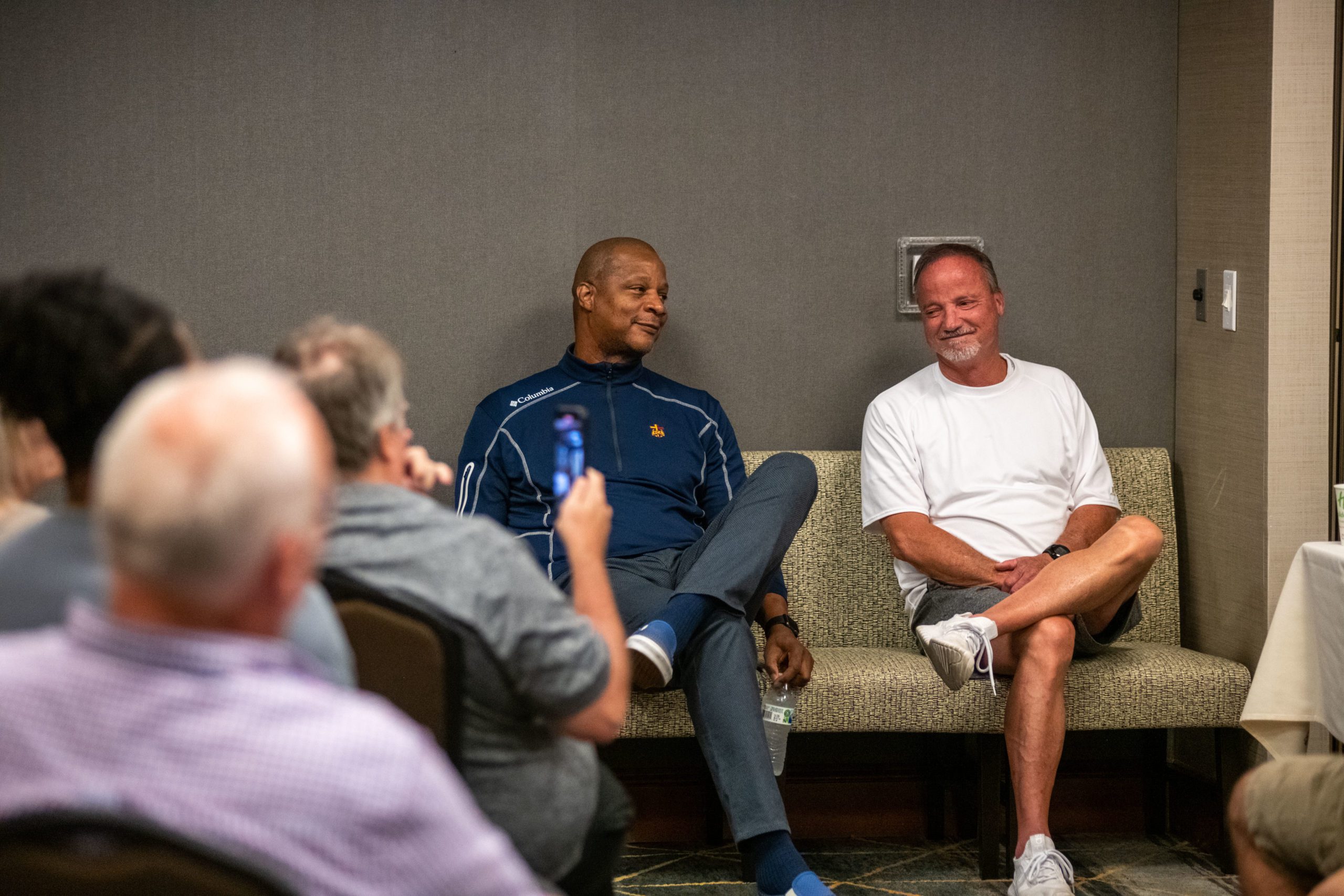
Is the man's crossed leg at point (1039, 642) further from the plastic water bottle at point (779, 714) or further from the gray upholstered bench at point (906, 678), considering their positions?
the plastic water bottle at point (779, 714)

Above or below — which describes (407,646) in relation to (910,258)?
below

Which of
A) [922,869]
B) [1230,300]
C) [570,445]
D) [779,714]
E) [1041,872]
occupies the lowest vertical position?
[922,869]

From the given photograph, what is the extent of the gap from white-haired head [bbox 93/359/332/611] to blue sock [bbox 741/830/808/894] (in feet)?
5.47

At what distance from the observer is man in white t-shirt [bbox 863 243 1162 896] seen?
268 centimetres

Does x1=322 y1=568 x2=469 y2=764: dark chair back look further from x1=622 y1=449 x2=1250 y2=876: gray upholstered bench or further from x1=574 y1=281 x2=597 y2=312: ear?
x1=574 y1=281 x2=597 y2=312: ear

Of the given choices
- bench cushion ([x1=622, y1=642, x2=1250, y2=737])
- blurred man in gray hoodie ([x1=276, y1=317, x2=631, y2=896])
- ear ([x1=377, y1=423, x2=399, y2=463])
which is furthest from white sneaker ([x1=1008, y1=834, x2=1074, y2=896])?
ear ([x1=377, y1=423, x2=399, y2=463])

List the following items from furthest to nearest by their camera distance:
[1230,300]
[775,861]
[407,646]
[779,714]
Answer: [1230,300] < [779,714] < [775,861] < [407,646]

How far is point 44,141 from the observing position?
10.5 ft

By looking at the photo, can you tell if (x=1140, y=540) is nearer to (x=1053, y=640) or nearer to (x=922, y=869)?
(x=1053, y=640)

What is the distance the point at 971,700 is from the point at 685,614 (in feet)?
2.44

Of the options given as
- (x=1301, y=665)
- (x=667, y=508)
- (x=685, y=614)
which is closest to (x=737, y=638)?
(x=685, y=614)

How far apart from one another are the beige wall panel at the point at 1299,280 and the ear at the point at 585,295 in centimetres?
162

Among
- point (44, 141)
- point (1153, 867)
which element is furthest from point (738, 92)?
point (1153, 867)

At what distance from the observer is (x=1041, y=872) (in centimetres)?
253
